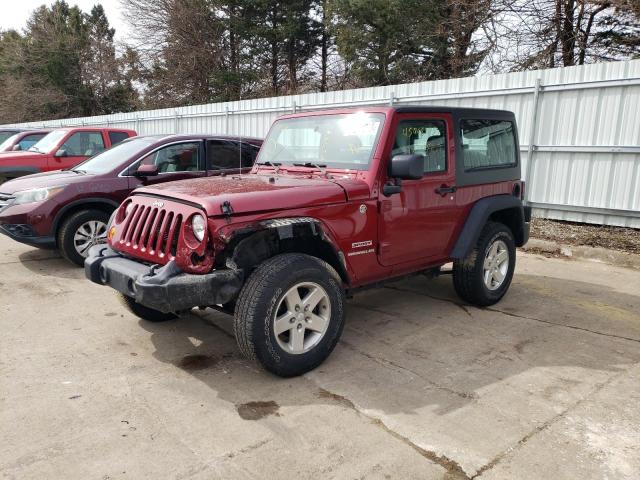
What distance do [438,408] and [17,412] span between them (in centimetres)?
253

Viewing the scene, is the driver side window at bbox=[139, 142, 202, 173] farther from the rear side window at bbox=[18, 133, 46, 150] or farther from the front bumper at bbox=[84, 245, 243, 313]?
the rear side window at bbox=[18, 133, 46, 150]

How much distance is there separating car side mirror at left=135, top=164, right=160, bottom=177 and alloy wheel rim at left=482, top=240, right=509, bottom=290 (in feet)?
12.7

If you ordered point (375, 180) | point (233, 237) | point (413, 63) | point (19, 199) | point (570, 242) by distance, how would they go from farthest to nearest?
point (413, 63)
point (570, 242)
point (19, 199)
point (375, 180)
point (233, 237)

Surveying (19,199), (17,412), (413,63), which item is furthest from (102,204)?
(413,63)

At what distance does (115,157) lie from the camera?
21.9 ft

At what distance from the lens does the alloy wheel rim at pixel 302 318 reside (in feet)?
11.0

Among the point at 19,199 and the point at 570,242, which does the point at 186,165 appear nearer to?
the point at 19,199

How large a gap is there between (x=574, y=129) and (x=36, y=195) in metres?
7.92

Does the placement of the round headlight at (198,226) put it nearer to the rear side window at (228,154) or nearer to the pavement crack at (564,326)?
the pavement crack at (564,326)

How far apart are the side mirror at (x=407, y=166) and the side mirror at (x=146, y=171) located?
3341 mm

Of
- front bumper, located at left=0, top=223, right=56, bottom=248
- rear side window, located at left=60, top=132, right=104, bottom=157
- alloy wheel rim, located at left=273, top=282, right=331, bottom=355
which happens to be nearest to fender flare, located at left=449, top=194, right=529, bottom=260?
alloy wheel rim, located at left=273, top=282, right=331, bottom=355

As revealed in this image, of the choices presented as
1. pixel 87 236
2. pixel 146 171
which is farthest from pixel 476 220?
pixel 87 236

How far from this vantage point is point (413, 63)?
19.1 metres

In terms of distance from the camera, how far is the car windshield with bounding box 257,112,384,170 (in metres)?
4.02
